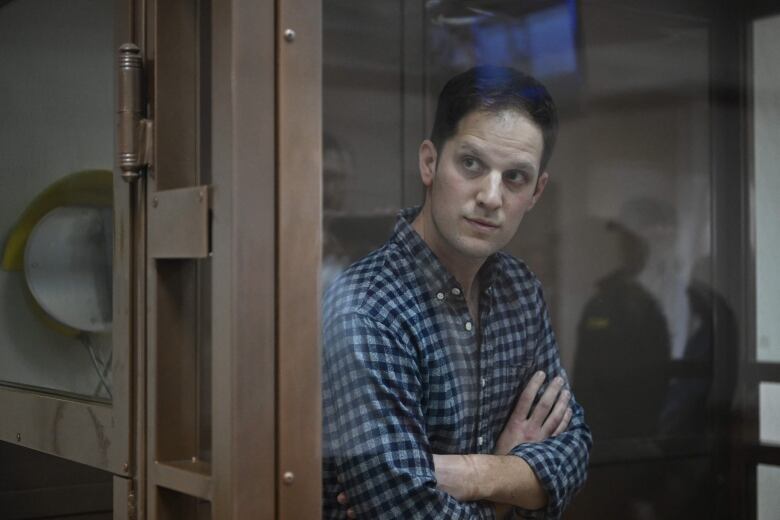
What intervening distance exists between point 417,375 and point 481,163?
0.27 metres

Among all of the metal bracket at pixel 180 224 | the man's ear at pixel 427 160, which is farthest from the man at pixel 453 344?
the metal bracket at pixel 180 224

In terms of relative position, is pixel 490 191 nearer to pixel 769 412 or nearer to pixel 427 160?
pixel 427 160

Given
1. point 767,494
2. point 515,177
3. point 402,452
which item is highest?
point 515,177

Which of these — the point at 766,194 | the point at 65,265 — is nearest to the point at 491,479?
the point at 766,194

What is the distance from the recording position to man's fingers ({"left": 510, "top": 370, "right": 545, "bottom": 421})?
1.41 meters

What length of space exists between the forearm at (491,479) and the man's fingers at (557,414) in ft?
0.21

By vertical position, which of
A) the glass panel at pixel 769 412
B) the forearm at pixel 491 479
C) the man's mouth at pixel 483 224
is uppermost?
the man's mouth at pixel 483 224

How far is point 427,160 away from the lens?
1.35 m

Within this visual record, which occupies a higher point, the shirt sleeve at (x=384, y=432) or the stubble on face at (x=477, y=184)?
the stubble on face at (x=477, y=184)

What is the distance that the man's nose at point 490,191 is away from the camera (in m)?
1.35

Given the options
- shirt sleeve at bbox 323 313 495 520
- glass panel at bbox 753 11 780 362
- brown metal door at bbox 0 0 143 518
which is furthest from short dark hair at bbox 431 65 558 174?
brown metal door at bbox 0 0 143 518

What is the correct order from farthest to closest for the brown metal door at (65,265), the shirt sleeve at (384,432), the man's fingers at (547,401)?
1. the brown metal door at (65,265)
2. the man's fingers at (547,401)
3. the shirt sleeve at (384,432)

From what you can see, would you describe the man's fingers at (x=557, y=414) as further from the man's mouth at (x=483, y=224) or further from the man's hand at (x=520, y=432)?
the man's mouth at (x=483, y=224)

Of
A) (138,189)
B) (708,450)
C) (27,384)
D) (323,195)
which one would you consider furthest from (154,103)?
(708,450)
